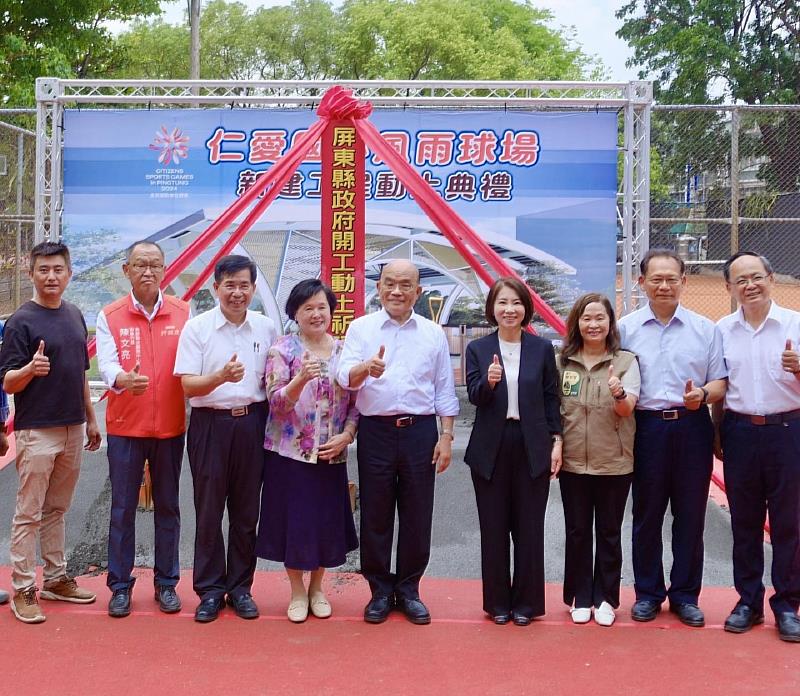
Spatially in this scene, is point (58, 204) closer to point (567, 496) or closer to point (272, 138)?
point (272, 138)

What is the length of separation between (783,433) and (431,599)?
65.6 inches

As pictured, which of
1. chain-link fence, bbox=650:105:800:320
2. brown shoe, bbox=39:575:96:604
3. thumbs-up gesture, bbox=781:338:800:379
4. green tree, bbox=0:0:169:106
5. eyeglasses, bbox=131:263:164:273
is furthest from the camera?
green tree, bbox=0:0:169:106

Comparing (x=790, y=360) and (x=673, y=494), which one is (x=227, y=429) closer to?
(x=673, y=494)

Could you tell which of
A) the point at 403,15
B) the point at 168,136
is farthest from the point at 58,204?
the point at 403,15

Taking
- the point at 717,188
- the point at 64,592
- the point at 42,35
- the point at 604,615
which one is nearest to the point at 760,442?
the point at 604,615

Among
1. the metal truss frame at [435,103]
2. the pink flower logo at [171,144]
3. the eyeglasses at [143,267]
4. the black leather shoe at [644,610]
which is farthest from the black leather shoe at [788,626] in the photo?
the pink flower logo at [171,144]

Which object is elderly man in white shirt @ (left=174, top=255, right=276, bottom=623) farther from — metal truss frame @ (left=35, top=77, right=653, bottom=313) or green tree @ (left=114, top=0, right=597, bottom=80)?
green tree @ (left=114, top=0, right=597, bottom=80)

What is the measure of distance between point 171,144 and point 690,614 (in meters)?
6.21

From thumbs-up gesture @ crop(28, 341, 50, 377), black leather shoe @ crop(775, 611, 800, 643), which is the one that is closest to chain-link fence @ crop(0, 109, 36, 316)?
thumbs-up gesture @ crop(28, 341, 50, 377)

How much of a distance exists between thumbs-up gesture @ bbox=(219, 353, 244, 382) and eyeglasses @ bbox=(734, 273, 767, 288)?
6.58 ft

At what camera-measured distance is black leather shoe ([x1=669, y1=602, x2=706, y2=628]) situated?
141 inches

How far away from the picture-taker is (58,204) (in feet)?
26.1

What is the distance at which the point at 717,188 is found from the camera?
1022cm

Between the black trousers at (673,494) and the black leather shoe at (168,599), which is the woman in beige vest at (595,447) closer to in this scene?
the black trousers at (673,494)
